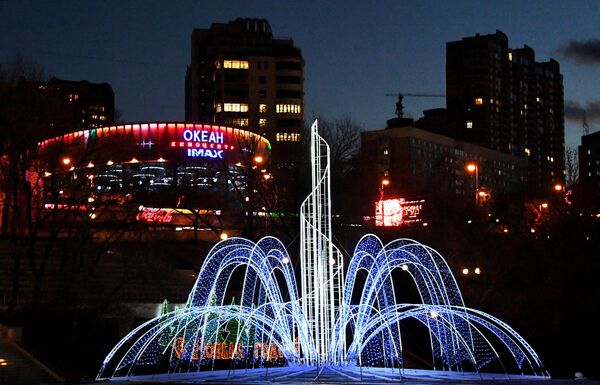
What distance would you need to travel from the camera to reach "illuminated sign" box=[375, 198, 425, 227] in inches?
2510

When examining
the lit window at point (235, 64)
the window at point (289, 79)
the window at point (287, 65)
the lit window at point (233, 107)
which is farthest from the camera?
the lit window at point (235, 64)

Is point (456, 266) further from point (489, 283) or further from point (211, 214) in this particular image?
point (211, 214)

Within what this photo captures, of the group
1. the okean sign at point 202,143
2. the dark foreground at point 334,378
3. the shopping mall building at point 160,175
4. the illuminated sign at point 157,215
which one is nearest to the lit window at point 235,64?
the shopping mall building at point 160,175

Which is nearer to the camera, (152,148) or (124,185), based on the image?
(124,185)

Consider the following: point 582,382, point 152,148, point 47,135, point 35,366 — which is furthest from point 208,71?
point 582,382

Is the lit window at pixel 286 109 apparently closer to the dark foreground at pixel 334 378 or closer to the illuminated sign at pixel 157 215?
the illuminated sign at pixel 157 215

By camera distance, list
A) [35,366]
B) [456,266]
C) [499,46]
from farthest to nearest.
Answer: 1. [499,46]
2. [456,266]
3. [35,366]

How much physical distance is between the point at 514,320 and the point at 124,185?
81.3 feet

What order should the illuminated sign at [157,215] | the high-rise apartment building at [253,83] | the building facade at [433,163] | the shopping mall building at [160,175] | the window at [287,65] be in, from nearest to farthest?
the shopping mall building at [160,175] < the illuminated sign at [157,215] < the building facade at [433,163] < the high-rise apartment building at [253,83] < the window at [287,65]

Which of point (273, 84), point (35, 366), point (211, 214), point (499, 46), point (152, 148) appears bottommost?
point (35, 366)

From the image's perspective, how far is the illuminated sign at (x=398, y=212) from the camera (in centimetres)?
6376

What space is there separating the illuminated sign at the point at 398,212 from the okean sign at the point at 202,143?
17909 mm

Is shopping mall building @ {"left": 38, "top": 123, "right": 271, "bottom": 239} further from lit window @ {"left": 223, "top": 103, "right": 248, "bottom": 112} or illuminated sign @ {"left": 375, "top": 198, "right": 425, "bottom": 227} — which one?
lit window @ {"left": 223, "top": 103, "right": 248, "bottom": 112}

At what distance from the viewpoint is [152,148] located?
7788cm
